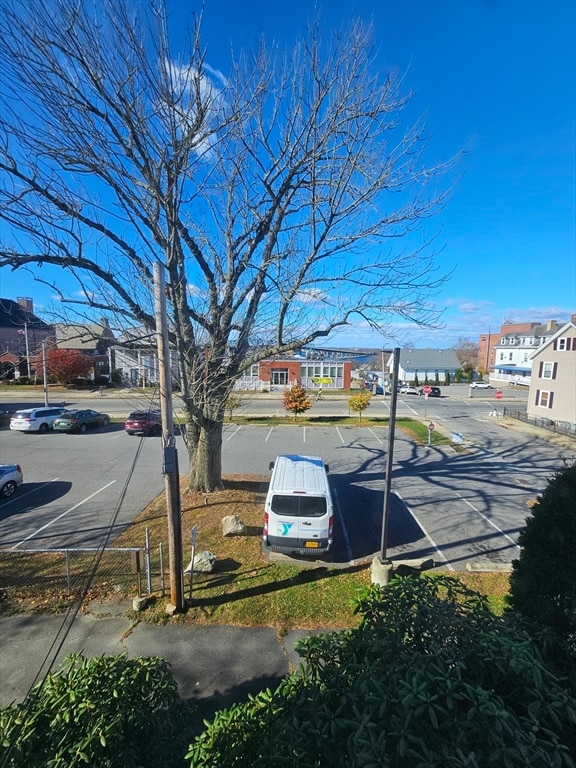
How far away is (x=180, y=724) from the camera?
2893mm

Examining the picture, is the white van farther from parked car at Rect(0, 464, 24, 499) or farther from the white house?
the white house

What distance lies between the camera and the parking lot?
29.1ft

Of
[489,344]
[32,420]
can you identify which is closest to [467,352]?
[489,344]

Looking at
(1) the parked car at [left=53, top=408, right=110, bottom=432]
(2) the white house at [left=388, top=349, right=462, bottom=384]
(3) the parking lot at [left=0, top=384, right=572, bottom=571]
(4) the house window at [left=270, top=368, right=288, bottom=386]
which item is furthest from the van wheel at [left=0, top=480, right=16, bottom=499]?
(2) the white house at [left=388, top=349, right=462, bottom=384]

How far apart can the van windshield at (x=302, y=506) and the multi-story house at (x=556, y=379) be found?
2367 cm

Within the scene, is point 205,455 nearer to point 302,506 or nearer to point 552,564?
point 302,506

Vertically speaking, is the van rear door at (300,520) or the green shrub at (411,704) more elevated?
the green shrub at (411,704)

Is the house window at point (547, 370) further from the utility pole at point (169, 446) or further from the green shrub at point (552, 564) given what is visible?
the utility pole at point (169, 446)

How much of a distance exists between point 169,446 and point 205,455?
5.38 metres

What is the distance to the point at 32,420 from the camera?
21203mm

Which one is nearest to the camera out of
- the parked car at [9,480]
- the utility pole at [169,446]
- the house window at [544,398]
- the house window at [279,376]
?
the utility pole at [169,446]

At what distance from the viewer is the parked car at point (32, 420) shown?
2108cm

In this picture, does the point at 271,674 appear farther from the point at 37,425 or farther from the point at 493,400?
the point at 493,400

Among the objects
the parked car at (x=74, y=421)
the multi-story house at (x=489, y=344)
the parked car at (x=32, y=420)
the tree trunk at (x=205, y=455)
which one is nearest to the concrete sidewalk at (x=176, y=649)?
the tree trunk at (x=205, y=455)
